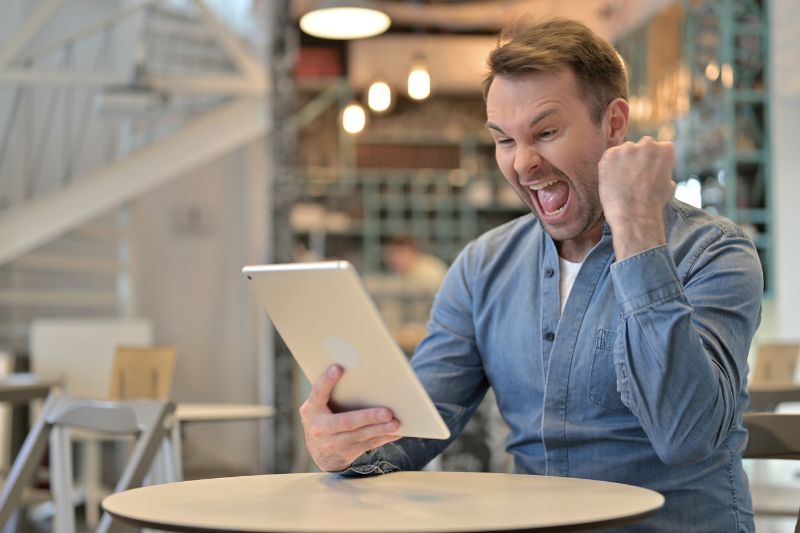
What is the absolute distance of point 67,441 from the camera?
8.81 feet

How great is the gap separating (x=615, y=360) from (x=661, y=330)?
13 cm

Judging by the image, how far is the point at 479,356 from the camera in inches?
82.7

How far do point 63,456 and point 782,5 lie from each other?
17.1 ft

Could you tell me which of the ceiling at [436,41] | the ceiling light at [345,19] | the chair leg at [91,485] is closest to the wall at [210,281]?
the ceiling at [436,41]

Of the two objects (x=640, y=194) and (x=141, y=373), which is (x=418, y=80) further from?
(x=640, y=194)

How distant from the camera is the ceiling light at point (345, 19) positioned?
5.66 metres

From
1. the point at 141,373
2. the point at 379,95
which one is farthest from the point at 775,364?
the point at 379,95

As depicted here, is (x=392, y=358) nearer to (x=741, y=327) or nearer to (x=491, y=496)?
(x=491, y=496)

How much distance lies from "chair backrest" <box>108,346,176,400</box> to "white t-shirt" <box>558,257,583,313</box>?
9.05ft

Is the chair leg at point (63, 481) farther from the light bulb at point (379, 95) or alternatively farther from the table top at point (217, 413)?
the light bulb at point (379, 95)

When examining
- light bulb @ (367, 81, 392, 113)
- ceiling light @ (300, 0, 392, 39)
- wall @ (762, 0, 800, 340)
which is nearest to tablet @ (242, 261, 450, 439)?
ceiling light @ (300, 0, 392, 39)

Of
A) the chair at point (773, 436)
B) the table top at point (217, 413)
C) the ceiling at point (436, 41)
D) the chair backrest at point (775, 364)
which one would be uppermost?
the ceiling at point (436, 41)

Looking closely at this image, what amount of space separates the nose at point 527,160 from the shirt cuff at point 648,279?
0.30 metres

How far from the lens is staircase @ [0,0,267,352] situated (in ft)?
25.7
